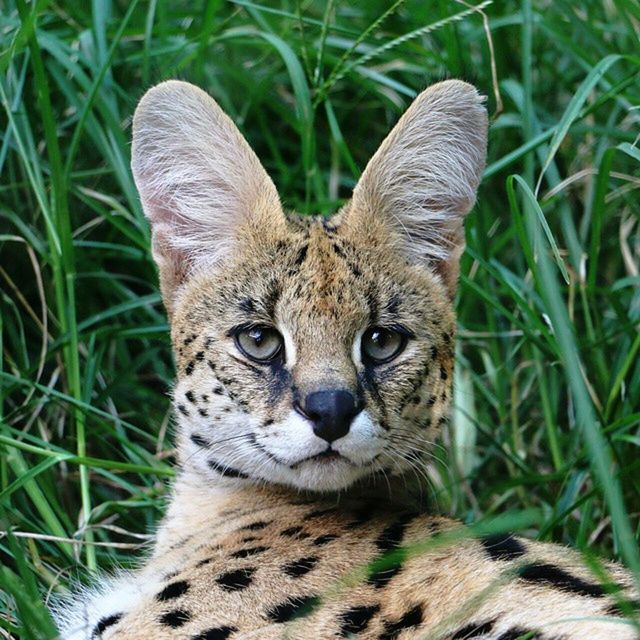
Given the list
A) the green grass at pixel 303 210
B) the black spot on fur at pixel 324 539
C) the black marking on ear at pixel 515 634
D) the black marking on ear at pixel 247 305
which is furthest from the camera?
the green grass at pixel 303 210

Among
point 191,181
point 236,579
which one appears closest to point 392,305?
point 191,181

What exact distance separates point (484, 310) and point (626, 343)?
3.36 ft

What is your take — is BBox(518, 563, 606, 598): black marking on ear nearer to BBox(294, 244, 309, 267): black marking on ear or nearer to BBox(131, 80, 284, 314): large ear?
BBox(294, 244, 309, 267): black marking on ear

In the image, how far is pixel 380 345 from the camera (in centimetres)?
388

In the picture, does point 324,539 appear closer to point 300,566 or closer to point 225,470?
point 300,566

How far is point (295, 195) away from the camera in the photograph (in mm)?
6184

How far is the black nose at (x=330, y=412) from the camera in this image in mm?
3451

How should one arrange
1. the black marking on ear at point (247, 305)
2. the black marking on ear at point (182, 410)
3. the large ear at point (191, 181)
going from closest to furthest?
the black marking on ear at point (247, 305) → the black marking on ear at point (182, 410) → the large ear at point (191, 181)

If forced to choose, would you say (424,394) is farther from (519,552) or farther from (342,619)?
(342,619)

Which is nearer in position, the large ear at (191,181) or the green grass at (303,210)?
the large ear at (191,181)

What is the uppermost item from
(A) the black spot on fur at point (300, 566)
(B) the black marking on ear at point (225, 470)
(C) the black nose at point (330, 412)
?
(C) the black nose at point (330, 412)

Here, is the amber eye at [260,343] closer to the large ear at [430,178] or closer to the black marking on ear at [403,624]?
the large ear at [430,178]

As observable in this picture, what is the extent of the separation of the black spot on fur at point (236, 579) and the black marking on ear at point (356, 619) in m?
0.34

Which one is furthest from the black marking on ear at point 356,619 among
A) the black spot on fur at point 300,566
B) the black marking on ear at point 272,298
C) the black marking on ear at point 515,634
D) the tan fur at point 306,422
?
the black marking on ear at point 272,298
